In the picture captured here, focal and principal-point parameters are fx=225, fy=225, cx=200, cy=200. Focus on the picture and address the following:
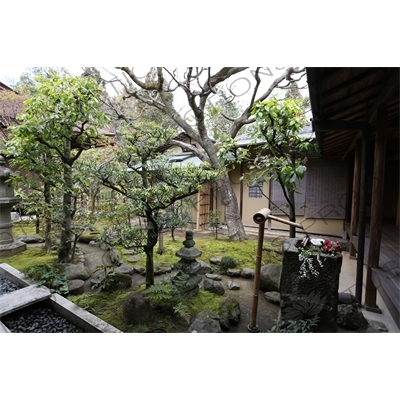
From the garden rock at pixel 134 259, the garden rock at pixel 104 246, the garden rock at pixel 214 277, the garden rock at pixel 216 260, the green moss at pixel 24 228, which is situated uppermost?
the green moss at pixel 24 228

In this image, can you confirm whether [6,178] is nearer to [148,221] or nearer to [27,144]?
[27,144]

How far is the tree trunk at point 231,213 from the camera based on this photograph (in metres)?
3.34

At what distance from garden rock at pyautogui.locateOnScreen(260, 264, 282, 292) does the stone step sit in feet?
6.62

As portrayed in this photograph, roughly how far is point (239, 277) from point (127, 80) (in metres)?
3.09

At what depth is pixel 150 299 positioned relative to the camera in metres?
1.91

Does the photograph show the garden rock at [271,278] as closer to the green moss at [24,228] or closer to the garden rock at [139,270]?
the garden rock at [139,270]

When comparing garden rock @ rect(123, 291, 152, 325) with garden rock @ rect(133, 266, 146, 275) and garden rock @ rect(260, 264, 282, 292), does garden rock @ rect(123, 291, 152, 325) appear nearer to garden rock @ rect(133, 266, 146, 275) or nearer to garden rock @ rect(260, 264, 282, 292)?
garden rock @ rect(133, 266, 146, 275)

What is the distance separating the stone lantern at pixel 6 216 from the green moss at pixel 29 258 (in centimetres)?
7

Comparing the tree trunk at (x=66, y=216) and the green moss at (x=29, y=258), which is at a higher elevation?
the tree trunk at (x=66, y=216)

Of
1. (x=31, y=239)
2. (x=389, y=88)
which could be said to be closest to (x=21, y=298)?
Answer: (x=31, y=239)

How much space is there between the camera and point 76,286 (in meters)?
2.22

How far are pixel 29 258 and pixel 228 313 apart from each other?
237 cm

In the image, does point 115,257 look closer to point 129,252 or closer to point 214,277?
point 129,252

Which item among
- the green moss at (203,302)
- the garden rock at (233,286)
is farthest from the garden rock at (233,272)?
the green moss at (203,302)
